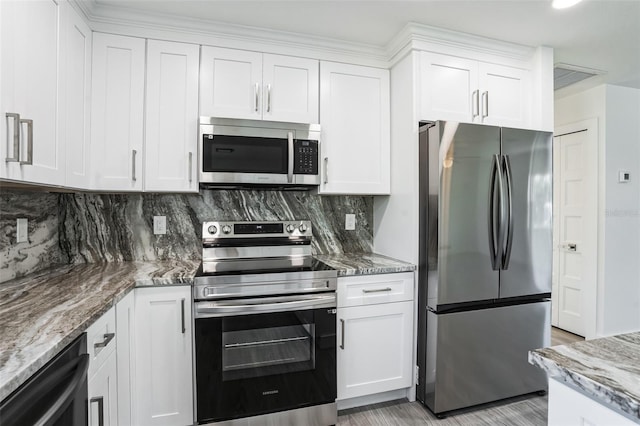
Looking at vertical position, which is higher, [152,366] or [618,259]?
[618,259]

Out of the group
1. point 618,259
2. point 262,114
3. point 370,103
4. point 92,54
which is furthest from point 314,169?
point 618,259

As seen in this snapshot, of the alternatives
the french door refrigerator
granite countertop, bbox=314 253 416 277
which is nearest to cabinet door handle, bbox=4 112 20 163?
granite countertop, bbox=314 253 416 277

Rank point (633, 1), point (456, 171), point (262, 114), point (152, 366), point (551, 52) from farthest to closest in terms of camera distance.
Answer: point (551, 52)
point (262, 114)
point (456, 171)
point (633, 1)
point (152, 366)

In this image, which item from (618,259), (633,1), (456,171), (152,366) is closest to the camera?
(152,366)

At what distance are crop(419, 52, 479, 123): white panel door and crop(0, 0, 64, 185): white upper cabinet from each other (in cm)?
201

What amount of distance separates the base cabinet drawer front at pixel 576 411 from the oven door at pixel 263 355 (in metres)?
1.24

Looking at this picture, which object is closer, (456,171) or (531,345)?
(456,171)

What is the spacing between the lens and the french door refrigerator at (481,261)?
203 centimetres

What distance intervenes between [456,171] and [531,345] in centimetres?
130

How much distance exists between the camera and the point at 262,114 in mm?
2217

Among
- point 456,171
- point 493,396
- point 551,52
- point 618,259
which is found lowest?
point 493,396

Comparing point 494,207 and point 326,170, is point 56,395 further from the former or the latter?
point 494,207

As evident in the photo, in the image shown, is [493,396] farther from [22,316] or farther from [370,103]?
[22,316]

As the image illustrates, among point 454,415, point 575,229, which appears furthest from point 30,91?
point 575,229
